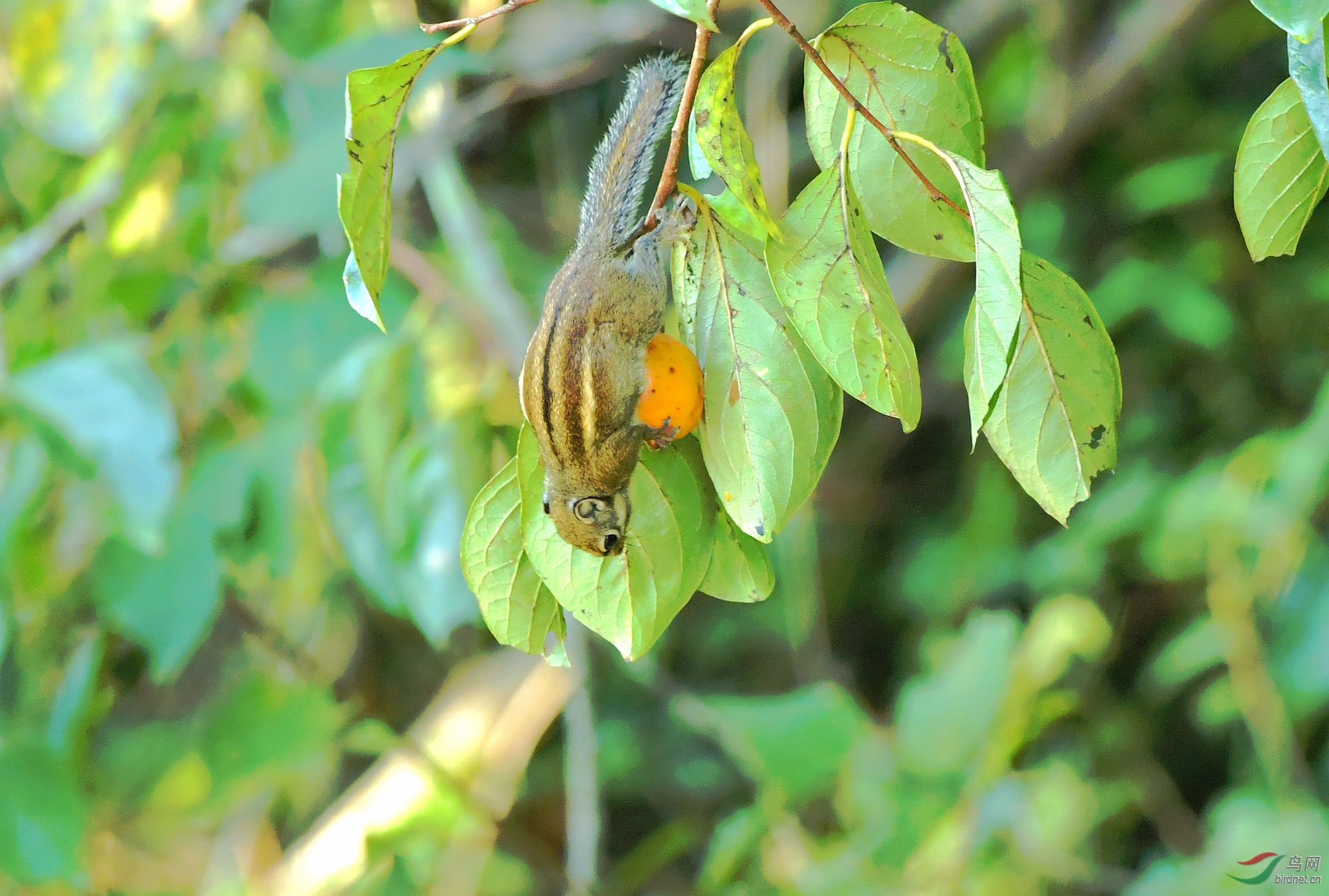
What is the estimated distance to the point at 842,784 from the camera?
182 cm

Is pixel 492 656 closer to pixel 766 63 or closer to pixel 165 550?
pixel 165 550

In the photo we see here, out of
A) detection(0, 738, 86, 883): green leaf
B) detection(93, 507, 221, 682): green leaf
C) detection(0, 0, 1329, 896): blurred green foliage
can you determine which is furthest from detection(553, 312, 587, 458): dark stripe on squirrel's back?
detection(0, 738, 86, 883): green leaf

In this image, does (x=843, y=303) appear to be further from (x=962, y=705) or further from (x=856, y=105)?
(x=962, y=705)

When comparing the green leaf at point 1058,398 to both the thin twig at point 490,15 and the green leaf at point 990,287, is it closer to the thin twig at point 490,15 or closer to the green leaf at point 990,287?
the green leaf at point 990,287

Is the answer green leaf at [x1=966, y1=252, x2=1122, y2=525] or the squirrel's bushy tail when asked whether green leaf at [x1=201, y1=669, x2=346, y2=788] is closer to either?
the squirrel's bushy tail

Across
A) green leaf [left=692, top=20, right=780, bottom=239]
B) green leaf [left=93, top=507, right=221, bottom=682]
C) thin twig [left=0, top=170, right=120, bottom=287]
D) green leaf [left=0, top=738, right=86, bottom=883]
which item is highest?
green leaf [left=692, top=20, right=780, bottom=239]

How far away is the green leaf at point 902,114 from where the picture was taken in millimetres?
594

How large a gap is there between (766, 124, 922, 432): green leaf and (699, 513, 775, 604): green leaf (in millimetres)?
170

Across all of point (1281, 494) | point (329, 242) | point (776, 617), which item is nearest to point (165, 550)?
point (329, 242)

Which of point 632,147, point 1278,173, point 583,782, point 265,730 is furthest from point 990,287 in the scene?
point 265,730

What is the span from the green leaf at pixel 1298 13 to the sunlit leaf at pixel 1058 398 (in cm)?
16

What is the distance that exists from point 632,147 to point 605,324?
0.14 metres

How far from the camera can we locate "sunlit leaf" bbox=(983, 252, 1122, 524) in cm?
58

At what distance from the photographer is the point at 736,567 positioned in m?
0.69
